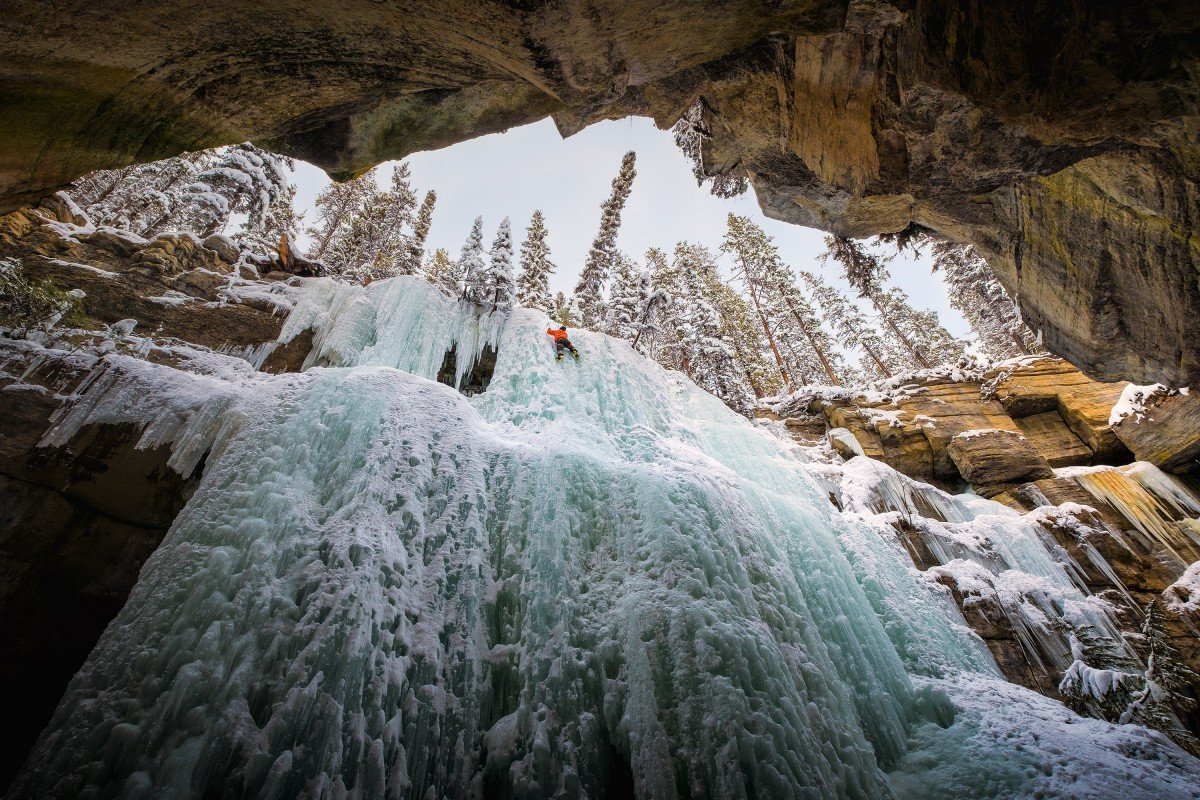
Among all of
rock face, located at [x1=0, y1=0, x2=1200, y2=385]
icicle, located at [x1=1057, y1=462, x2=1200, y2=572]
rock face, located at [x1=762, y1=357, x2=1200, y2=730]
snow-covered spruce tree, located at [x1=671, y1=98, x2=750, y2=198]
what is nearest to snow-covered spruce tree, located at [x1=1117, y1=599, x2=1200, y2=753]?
rock face, located at [x1=762, y1=357, x2=1200, y2=730]

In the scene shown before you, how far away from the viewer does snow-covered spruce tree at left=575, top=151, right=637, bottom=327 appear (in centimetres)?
1936

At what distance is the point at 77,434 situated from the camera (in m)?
4.49

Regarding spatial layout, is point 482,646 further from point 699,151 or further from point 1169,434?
point 1169,434

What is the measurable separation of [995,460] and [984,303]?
1192 centimetres

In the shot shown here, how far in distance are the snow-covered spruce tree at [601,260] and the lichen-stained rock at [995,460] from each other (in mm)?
13359

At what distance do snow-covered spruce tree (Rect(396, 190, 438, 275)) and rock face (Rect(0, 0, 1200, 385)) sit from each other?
562 inches

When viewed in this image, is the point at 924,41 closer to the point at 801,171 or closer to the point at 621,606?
the point at 801,171

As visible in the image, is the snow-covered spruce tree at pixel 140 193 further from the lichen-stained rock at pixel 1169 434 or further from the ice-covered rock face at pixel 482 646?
the lichen-stained rock at pixel 1169 434

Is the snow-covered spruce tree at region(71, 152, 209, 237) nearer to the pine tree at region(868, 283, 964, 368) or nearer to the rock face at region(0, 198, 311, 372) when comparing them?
the rock face at region(0, 198, 311, 372)

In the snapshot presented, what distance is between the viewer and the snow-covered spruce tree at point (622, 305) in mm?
17891

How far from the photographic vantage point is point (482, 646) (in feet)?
13.1

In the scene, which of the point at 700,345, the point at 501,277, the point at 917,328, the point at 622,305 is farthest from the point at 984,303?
the point at 501,277

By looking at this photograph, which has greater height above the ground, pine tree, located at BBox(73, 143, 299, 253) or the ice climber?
pine tree, located at BBox(73, 143, 299, 253)

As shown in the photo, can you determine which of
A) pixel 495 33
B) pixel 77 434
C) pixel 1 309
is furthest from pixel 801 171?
pixel 1 309
